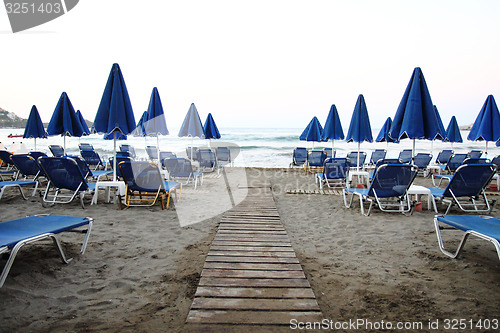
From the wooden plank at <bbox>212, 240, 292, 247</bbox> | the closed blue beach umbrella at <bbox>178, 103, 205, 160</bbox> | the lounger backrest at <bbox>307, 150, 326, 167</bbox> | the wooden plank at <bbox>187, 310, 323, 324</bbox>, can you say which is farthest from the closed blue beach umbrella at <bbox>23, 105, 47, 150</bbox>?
the wooden plank at <bbox>187, 310, 323, 324</bbox>

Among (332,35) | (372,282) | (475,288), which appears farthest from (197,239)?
(332,35)

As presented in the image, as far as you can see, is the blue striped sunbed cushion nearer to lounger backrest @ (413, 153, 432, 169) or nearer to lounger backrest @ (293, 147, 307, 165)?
lounger backrest @ (293, 147, 307, 165)

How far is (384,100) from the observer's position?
26453 mm

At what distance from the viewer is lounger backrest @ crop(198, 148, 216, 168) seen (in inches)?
387

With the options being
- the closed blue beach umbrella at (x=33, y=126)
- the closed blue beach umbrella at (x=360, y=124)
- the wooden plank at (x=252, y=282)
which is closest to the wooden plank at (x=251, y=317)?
the wooden plank at (x=252, y=282)

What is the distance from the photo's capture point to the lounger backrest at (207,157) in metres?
9.83

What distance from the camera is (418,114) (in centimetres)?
458

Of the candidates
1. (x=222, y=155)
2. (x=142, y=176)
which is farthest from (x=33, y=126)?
(x=142, y=176)

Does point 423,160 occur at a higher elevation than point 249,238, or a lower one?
higher

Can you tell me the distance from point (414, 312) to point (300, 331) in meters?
0.82

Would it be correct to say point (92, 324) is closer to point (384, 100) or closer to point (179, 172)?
point (179, 172)

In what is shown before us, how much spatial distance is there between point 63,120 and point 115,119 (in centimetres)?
287

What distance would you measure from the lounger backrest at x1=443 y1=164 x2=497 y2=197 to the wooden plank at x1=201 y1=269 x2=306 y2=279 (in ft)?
10.5

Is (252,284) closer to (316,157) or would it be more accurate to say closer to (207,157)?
(207,157)
